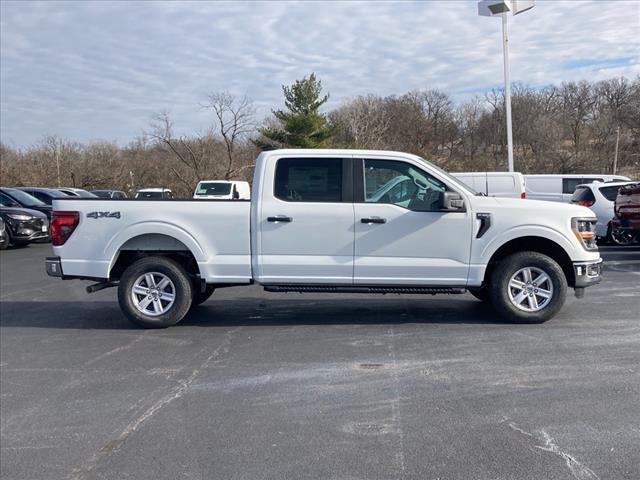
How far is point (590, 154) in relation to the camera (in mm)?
53188

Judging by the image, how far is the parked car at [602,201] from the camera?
16.0 metres

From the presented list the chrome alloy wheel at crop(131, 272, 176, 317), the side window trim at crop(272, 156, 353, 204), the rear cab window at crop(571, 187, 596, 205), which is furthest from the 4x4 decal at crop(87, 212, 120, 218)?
the rear cab window at crop(571, 187, 596, 205)

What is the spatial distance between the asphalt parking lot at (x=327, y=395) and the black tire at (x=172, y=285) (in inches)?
7.3

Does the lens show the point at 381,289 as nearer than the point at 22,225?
Yes

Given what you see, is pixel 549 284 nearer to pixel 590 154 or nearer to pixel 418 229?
pixel 418 229

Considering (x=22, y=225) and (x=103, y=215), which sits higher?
(x=103, y=215)

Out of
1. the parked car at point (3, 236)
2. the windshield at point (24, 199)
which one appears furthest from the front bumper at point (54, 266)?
the windshield at point (24, 199)

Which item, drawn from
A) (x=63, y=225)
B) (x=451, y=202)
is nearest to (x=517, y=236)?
(x=451, y=202)

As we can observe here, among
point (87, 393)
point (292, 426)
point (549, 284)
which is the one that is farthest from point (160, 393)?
point (549, 284)

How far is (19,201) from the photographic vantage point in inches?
→ 816

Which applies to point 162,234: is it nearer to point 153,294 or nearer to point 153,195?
point 153,294

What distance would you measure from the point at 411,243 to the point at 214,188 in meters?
18.4

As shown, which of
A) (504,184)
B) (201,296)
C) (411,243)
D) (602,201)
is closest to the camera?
(411,243)

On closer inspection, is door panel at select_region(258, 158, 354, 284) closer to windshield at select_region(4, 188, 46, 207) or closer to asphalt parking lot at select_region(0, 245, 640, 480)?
asphalt parking lot at select_region(0, 245, 640, 480)
